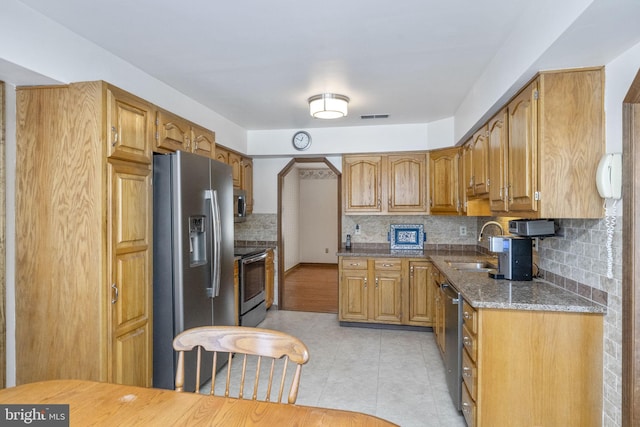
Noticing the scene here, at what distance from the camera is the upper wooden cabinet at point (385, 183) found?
4309mm

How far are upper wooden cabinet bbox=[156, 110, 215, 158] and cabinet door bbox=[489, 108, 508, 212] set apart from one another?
2.36 meters

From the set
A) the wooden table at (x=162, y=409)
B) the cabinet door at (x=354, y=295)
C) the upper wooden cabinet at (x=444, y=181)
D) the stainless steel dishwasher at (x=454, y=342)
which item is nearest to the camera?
the wooden table at (x=162, y=409)

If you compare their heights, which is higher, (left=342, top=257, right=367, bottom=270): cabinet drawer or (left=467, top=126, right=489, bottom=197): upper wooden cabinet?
(left=467, top=126, right=489, bottom=197): upper wooden cabinet

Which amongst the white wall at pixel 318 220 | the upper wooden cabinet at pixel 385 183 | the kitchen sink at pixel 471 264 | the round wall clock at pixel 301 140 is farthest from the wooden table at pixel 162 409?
the white wall at pixel 318 220

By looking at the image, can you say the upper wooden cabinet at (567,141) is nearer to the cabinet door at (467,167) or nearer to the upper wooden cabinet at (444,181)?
the cabinet door at (467,167)

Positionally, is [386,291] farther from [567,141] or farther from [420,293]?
[567,141]

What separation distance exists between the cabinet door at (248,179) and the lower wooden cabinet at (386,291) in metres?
1.54

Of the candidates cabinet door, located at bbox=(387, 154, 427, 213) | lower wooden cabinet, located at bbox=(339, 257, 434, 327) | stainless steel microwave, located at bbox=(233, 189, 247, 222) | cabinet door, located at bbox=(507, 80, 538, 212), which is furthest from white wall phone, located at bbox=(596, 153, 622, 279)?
stainless steel microwave, located at bbox=(233, 189, 247, 222)

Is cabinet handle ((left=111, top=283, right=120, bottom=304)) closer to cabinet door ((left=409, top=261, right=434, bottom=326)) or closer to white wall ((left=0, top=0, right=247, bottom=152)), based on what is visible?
white wall ((left=0, top=0, right=247, bottom=152))

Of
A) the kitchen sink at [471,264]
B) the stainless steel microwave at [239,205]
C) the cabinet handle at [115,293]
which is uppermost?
the stainless steel microwave at [239,205]

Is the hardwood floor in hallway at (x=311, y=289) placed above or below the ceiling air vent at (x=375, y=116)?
below

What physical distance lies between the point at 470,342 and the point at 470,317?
0.15 metres

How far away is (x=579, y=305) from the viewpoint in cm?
188

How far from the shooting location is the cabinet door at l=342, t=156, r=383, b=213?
174 inches
